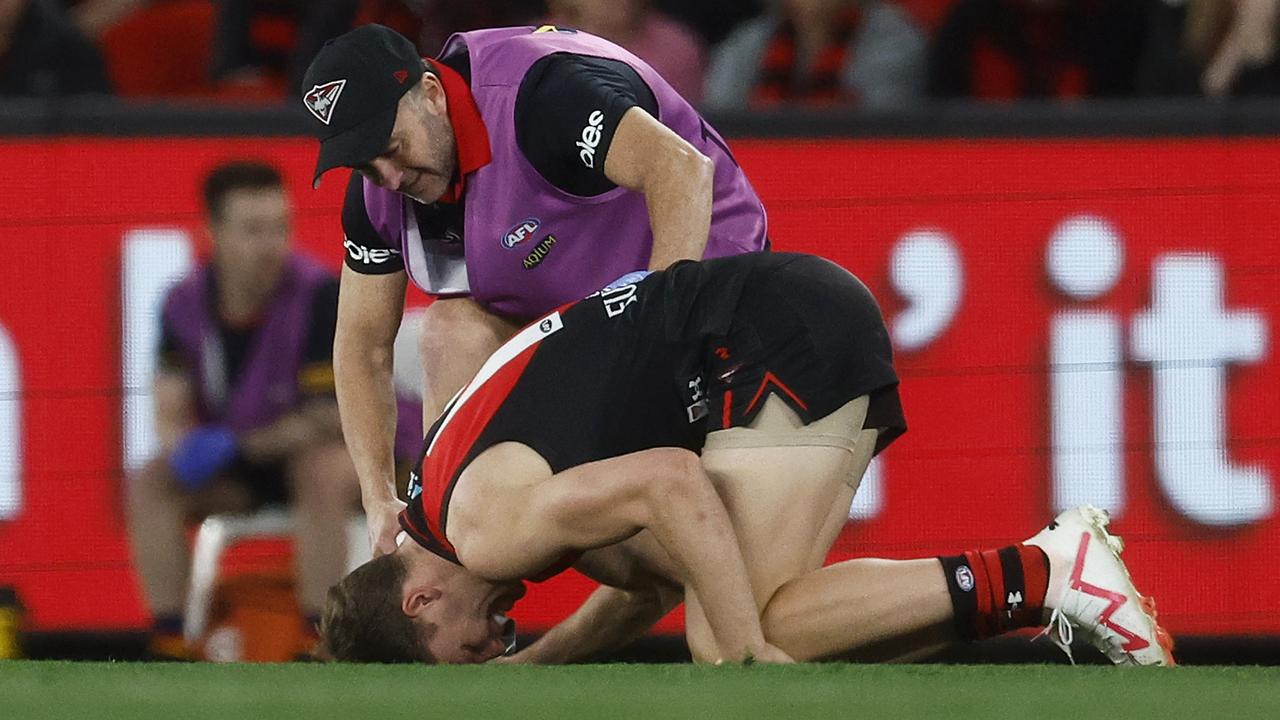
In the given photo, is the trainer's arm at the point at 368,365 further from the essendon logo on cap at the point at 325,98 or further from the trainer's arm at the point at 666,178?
the trainer's arm at the point at 666,178

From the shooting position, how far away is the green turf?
333 cm

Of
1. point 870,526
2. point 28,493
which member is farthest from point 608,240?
point 28,493

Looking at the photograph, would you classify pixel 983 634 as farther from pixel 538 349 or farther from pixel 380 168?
pixel 380 168

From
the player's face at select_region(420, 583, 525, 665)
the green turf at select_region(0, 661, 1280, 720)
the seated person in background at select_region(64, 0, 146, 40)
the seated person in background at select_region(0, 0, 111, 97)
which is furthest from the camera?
the seated person in background at select_region(64, 0, 146, 40)

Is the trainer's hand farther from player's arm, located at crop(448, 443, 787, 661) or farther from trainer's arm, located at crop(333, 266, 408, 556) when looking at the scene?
player's arm, located at crop(448, 443, 787, 661)

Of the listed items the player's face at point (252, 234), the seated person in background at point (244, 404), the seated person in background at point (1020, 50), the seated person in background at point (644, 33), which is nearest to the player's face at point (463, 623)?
the seated person in background at point (244, 404)

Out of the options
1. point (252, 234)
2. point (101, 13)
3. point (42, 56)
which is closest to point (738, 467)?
point (252, 234)

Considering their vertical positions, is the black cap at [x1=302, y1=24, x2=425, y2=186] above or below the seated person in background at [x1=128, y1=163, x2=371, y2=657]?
above

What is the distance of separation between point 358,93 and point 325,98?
81 millimetres

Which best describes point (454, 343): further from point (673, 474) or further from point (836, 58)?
point (836, 58)

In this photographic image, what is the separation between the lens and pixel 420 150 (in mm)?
4371

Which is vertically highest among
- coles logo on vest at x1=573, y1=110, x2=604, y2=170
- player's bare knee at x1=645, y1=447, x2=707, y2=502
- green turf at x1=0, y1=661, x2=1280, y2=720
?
coles logo on vest at x1=573, y1=110, x2=604, y2=170

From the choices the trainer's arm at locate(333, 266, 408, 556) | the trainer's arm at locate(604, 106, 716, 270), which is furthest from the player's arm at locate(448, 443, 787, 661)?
the trainer's arm at locate(333, 266, 408, 556)

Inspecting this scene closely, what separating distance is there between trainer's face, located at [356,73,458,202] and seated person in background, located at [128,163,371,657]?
1.15 meters
